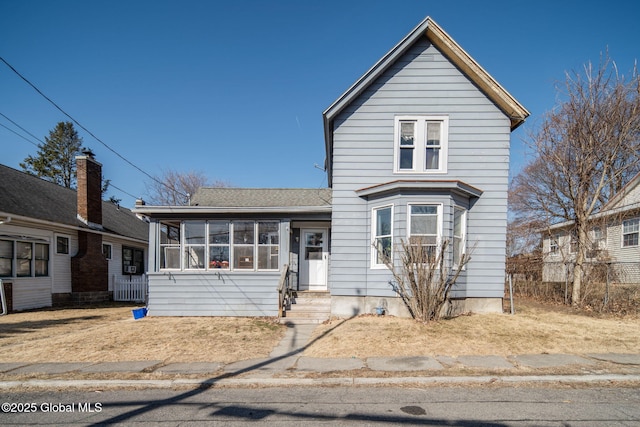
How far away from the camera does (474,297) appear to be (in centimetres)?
1017

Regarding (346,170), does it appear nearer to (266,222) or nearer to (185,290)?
(266,222)

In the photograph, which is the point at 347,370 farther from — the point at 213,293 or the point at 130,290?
the point at 130,290

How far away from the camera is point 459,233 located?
10188mm

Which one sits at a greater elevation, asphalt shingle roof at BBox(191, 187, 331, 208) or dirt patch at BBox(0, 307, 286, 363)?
asphalt shingle roof at BBox(191, 187, 331, 208)

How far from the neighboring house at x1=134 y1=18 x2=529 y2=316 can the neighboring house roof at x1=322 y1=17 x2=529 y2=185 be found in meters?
0.03

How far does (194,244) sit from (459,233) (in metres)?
8.94

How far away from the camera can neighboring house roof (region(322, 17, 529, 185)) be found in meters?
10.1

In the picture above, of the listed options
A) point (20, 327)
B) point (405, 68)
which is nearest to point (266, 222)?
point (405, 68)

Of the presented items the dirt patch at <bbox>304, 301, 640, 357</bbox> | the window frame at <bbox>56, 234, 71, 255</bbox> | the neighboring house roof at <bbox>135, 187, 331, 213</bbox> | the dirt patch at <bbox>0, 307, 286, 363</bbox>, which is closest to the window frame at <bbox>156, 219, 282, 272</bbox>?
the neighboring house roof at <bbox>135, 187, 331, 213</bbox>

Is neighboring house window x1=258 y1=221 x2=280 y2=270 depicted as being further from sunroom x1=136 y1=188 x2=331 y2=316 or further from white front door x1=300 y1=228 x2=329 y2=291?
white front door x1=300 y1=228 x2=329 y2=291

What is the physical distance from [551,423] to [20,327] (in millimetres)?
12912

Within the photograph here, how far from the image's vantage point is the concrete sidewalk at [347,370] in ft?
17.4

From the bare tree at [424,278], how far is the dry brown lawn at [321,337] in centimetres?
46

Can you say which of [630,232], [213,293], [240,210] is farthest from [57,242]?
[630,232]
